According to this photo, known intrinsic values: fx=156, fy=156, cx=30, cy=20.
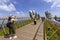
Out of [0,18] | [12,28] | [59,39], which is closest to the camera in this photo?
[12,28]

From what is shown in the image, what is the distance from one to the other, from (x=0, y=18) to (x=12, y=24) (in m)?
1.70

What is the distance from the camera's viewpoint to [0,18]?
12562 mm

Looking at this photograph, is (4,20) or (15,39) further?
(4,20)

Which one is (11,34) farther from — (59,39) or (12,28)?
(59,39)

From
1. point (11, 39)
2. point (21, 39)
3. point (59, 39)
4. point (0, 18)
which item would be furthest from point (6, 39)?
point (59, 39)

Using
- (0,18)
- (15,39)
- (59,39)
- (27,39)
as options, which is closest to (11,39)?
(15,39)

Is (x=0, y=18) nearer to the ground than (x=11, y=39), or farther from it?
farther from it

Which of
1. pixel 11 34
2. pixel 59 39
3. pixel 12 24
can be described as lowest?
pixel 59 39

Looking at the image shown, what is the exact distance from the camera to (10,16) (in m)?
11.1

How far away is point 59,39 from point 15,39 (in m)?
5.53

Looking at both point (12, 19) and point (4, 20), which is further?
point (4, 20)

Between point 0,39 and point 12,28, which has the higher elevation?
point 12,28

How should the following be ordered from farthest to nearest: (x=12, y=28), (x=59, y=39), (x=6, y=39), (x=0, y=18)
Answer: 1. (x=59, y=39)
2. (x=0, y=18)
3. (x=12, y=28)
4. (x=6, y=39)

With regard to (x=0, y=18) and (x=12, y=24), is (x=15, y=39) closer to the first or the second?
(x=12, y=24)
